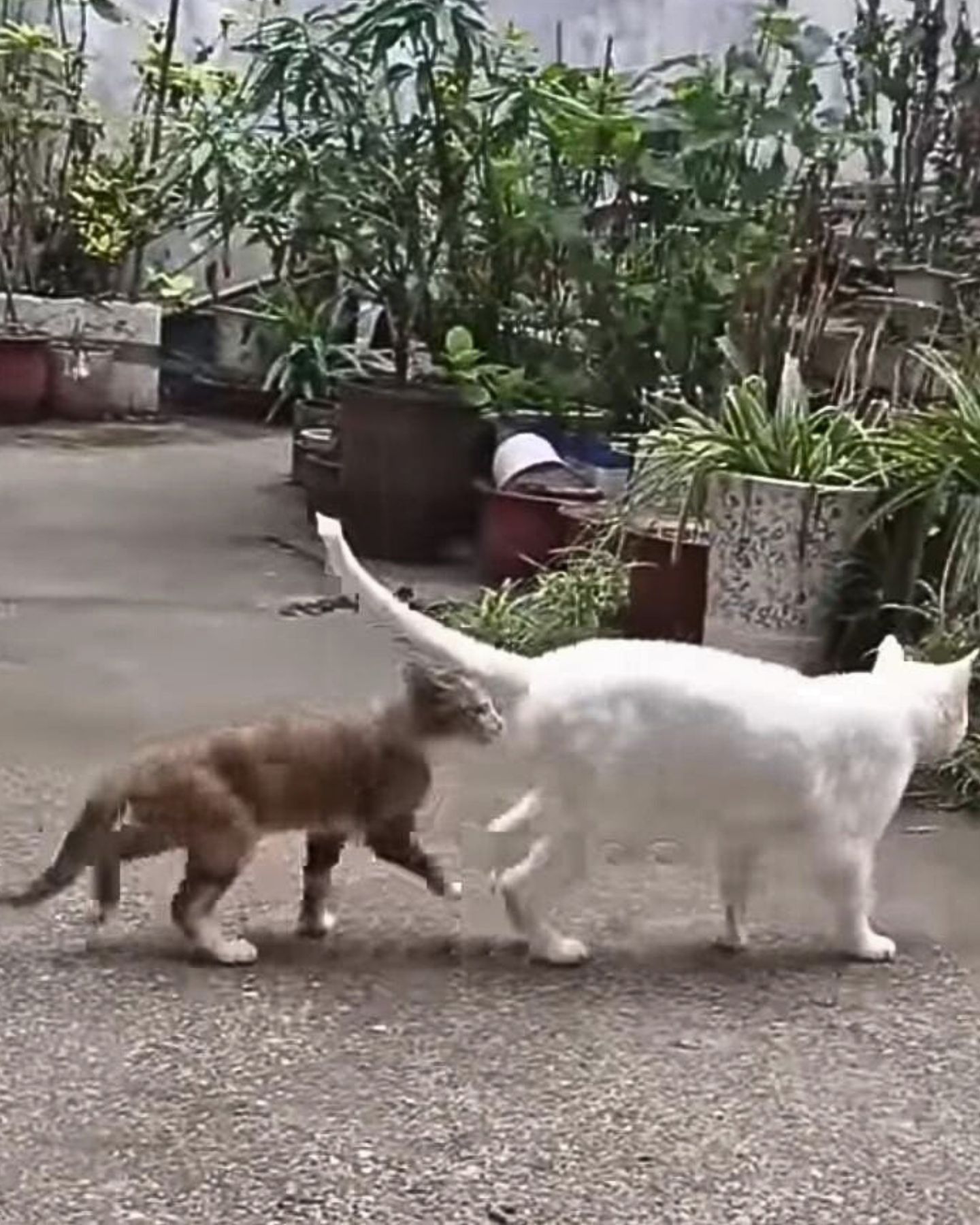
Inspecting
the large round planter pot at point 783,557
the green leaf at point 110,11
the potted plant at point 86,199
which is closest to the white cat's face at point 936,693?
the large round planter pot at point 783,557

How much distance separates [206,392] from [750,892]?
6.11 m

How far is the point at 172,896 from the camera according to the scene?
3225mm

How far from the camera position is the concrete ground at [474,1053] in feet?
8.03

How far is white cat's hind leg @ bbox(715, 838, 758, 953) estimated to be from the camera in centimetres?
319

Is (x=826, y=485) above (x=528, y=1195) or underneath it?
above

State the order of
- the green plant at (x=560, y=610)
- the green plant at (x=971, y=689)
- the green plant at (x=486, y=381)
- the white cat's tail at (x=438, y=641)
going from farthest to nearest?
the green plant at (x=486, y=381) → the green plant at (x=560, y=610) → the green plant at (x=971, y=689) → the white cat's tail at (x=438, y=641)

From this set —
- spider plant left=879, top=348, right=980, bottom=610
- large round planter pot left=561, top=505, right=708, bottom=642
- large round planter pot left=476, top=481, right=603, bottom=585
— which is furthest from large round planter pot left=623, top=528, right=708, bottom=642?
large round planter pot left=476, top=481, right=603, bottom=585

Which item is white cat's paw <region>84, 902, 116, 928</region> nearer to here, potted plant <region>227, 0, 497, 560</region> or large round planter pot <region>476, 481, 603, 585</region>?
large round planter pot <region>476, 481, 603, 585</region>

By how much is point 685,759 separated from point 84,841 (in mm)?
792

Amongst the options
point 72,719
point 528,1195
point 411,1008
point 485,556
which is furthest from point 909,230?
point 528,1195

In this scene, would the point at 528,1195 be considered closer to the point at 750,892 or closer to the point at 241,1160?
the point at 241,1160

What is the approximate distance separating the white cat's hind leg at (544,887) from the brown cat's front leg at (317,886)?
0.80 feet

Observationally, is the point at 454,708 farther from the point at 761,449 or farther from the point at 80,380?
the point at 80,380

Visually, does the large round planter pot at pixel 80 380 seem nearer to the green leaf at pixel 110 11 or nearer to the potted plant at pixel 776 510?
the green leaf at pixel 110 11
